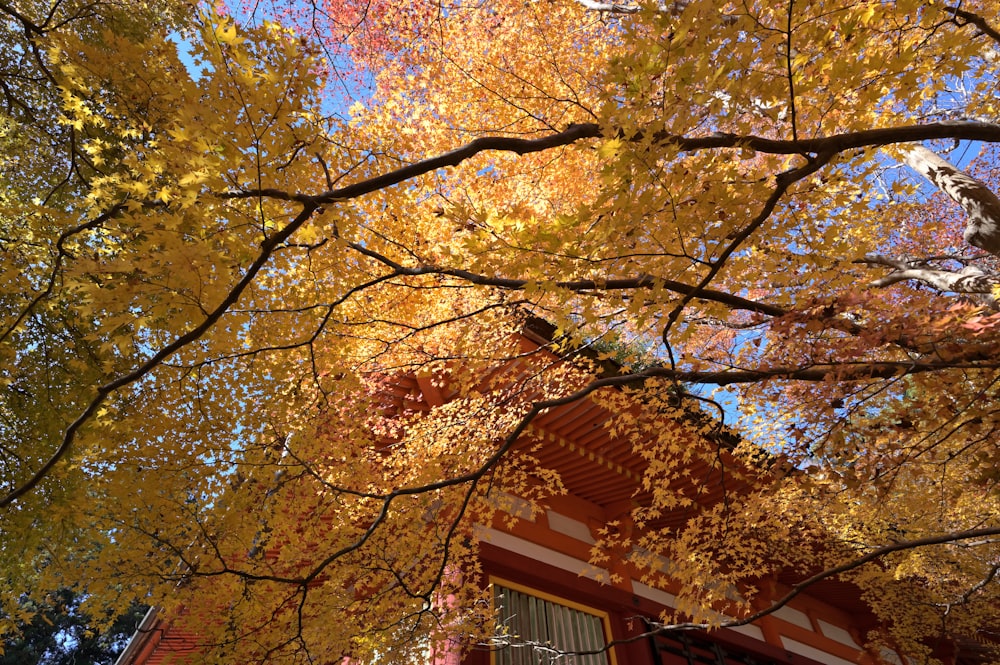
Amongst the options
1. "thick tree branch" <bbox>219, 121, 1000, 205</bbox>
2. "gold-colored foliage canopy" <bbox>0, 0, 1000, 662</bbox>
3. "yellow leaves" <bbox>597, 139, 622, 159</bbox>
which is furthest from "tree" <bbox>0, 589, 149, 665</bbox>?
"yellow leaves" <bbox>597, 139, 622, 159</bbox>

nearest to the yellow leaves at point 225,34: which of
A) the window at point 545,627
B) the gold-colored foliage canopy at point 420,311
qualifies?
the gold-colored foliage canopy at point 420,311

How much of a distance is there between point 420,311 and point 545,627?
3.77 m

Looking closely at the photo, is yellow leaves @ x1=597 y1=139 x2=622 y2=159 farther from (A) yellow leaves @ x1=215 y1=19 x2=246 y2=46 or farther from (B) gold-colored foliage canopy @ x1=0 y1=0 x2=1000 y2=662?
(A) yellow leaves @ x1=215 y1=19 x2=246 y2=46

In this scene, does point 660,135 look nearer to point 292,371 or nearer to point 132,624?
point 292,371

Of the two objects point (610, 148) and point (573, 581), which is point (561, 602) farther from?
point (610, 148)

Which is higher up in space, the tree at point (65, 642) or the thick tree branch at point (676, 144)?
the tree at point (65, 642)

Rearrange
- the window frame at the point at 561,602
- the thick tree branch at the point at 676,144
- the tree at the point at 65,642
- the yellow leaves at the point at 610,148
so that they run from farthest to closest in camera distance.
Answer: the tree at the point at 65,642
the window frame at the point at 561,602
the thick tree branch at the point at 676,144
the yellow leaves at the point at 610,148

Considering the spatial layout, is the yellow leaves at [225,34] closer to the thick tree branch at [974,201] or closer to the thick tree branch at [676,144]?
the thick tree branch at [676,144]

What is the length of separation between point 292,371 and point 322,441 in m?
1.07

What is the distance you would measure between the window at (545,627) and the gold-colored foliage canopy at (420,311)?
669 mm

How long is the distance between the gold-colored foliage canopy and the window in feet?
2.20

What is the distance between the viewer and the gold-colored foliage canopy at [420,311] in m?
2.63

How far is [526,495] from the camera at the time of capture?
20.8 ft

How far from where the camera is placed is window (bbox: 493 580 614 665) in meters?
5.16
